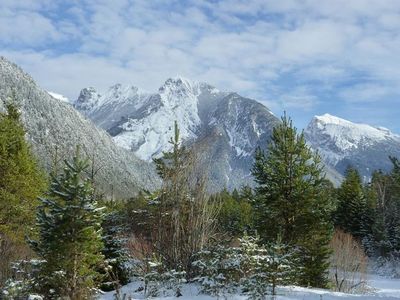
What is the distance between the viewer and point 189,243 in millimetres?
18172

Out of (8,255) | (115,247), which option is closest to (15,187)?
(8,255)

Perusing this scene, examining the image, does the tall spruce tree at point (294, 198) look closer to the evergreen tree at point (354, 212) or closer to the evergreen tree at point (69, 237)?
the evergreen tree at point (69, 237)

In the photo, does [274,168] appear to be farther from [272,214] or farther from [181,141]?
[181,141]

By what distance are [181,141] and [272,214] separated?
16.2ft

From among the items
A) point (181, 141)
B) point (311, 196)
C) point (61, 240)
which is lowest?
point (61, 240)

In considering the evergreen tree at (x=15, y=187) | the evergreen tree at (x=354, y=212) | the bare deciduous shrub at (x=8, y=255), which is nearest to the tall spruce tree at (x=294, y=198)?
the bare deciduous shrub at (x=8, y=255)

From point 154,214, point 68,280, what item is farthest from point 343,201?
point 68,280

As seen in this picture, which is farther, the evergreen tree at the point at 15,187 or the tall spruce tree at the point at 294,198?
the evergreen tree at the point at 15,187

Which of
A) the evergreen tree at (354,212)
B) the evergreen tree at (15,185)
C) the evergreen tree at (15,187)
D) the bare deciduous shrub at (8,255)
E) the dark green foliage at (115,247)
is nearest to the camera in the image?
the bare deciduous shrub at (8,255)

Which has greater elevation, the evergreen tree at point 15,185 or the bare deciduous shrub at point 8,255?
the evergreen tree at point 15,185

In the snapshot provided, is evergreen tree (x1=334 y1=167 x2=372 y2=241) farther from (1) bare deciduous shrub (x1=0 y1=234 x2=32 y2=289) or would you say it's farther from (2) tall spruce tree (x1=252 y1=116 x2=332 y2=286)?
(1) bare deciduous shrub (x1=0 y1=234 x2=32 y2=289)

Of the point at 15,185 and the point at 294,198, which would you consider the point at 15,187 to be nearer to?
the point at 15,185

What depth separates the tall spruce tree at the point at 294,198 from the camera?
19.6 meters

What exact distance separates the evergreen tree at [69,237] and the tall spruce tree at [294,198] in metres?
9.10
